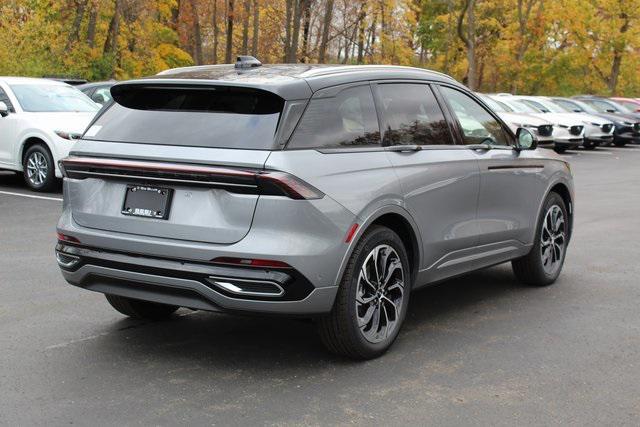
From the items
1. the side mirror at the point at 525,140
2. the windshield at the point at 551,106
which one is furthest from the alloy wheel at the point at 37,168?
the windshield at the point at 551,106

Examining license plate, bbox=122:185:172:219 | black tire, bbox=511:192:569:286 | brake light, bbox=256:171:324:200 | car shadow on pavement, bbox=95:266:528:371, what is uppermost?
brake light, bbox=256:171:324:200

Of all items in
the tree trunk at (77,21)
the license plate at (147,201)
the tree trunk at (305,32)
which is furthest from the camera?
the tree trunk at (305,32)

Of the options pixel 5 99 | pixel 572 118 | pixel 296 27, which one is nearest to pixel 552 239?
pixel 5 99

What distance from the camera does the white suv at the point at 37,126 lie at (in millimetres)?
13312

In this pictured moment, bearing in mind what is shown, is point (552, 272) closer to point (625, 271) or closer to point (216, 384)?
point (625, 271)

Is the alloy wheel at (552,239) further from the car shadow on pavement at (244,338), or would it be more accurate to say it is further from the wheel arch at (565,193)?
the car shadow on pavement at (244,338)

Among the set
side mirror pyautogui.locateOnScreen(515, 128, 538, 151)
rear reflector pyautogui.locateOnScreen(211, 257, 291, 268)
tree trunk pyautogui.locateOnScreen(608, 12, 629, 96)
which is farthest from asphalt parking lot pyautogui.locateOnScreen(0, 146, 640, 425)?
tree trunk pyautogui.locateOnScreen(608, 12, 629, 96)

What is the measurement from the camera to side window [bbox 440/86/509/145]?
6305 mm

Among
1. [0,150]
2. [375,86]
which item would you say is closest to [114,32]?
[0,150]

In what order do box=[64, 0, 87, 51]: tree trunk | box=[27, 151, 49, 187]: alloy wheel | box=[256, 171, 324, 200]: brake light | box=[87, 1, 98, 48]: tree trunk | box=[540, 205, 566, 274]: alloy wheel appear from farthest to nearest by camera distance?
box=[87, 1, 98, 48]: tree trunk, box=[64, 0, 87, 51]: tree trunk, box=[27, 151, 49, 187]: alloy wheel, box=[540, 205, 566, 274]: alloy wheel, box=[256, 171, 324, 200]: brake light

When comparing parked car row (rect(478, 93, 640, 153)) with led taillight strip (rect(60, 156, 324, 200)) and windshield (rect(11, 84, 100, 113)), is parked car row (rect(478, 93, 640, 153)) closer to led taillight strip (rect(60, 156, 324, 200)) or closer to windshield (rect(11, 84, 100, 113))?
windshield (rect(11, 84, 100, 113))

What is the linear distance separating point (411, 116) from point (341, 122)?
80cm

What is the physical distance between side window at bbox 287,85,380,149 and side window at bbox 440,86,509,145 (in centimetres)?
102

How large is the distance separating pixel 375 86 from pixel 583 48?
46225mm
